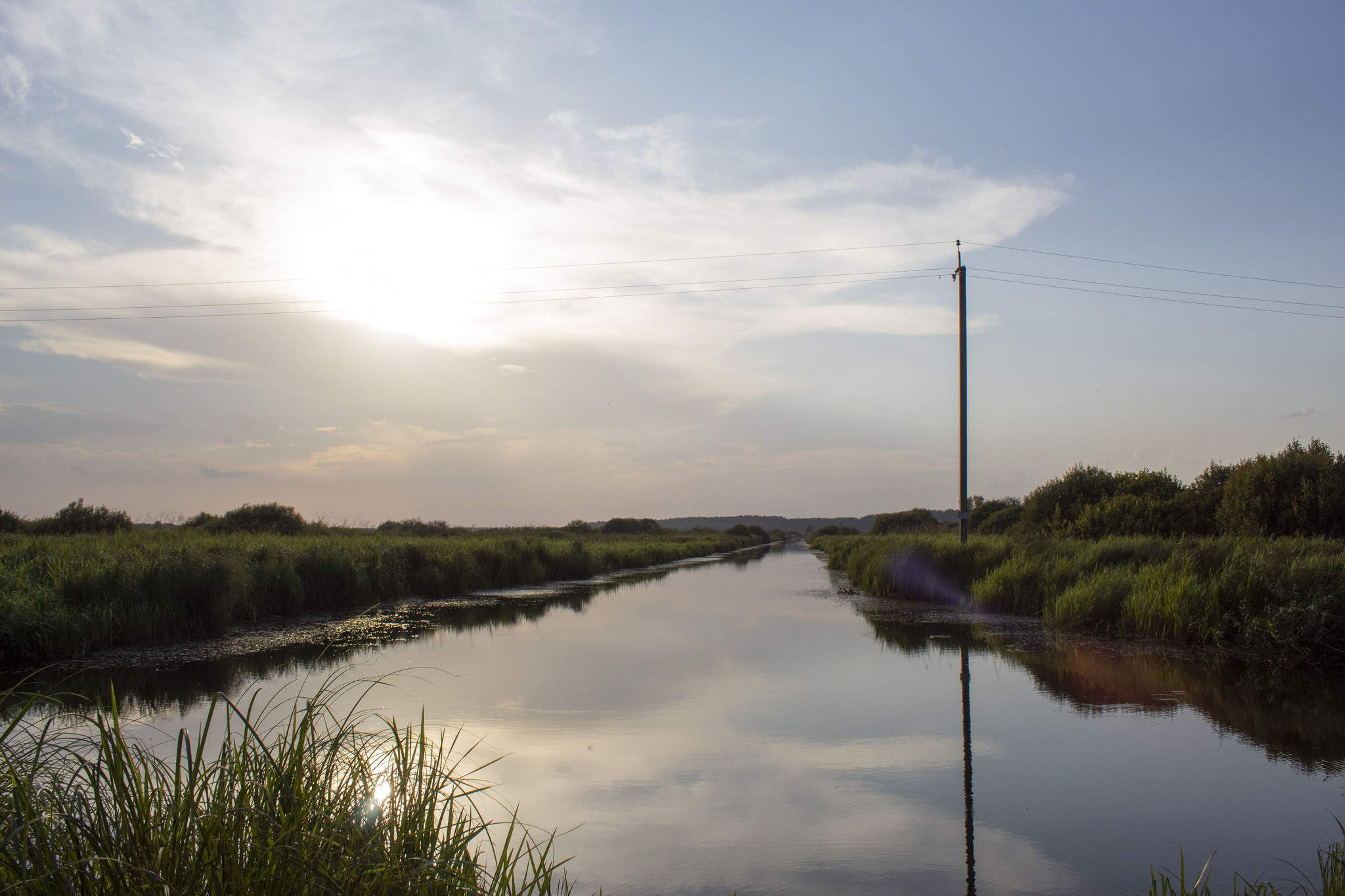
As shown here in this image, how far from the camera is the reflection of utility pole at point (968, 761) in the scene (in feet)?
10.7

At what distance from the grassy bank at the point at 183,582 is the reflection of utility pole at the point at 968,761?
8287 millimetres

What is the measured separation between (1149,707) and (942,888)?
381 cm

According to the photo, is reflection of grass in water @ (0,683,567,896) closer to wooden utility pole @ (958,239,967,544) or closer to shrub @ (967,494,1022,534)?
wooden utility pole @ (958,239,967,544)

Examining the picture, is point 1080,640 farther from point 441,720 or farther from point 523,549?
point 523,549

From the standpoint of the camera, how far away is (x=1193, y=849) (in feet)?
11.3

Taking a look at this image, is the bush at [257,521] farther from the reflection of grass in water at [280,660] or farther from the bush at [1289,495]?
the bush at [1289,495]

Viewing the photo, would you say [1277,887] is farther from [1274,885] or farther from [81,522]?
[81,522]

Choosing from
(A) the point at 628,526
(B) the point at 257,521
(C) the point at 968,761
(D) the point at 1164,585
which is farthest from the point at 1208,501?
(A) the point at 628,526

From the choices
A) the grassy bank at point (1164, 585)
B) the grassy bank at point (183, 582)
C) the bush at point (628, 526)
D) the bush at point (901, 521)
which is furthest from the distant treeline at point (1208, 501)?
the bush at point (628, 526)

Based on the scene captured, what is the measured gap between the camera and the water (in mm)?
3408

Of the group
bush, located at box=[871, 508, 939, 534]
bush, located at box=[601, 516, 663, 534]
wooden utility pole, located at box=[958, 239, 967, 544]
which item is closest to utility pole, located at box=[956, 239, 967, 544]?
wooden utility pole, located at box=[958, 239, 967, 544]

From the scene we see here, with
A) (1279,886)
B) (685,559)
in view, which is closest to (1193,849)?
(1279,886)

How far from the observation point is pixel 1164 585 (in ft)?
30.2

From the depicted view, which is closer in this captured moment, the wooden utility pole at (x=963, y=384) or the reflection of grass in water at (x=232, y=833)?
the reflection of grass in water at (x=232, y=833)
